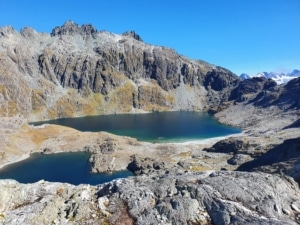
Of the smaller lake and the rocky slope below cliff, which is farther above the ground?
the rocky slope below cliff

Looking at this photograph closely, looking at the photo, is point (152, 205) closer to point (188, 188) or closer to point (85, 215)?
point (188, 188)

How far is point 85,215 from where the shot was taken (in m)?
32.7

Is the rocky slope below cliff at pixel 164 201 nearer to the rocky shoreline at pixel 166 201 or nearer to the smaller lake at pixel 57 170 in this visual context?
the rocky shoreline at pixel 166 201

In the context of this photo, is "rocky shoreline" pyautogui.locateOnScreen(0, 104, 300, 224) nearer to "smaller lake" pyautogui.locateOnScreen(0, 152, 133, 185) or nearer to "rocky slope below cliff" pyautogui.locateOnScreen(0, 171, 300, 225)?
"rocky slope below cliff" pyautogui.locateOnScreen(0, 171, 300, 225)

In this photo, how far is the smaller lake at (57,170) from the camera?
114 metres

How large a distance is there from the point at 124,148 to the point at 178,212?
122 metres

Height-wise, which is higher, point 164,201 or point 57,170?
point 164,201

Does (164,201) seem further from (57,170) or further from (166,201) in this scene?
(57,170)

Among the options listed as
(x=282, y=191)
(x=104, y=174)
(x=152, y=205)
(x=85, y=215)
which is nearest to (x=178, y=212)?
(x=152, y=205)

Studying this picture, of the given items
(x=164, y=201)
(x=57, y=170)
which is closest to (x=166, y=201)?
(x=164, y=201)

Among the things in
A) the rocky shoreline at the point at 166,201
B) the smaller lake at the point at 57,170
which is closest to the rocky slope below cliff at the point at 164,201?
the rocky shoreline at the point at 166,201

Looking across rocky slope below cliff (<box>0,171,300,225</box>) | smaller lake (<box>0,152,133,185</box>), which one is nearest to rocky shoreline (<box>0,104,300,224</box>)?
rocky slope below cliff (<box>0,171,300,225</box>)

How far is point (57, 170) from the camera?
125 metres

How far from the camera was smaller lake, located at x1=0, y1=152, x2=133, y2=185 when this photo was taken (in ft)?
373
